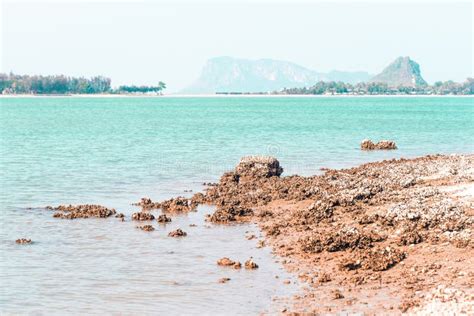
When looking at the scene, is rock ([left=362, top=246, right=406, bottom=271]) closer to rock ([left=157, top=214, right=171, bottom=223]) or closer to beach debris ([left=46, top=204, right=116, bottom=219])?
rock ([left=157, top=214, right=171, bottom=223])

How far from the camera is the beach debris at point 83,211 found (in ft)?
88.2

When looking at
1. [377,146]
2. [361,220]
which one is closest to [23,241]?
[361,220]

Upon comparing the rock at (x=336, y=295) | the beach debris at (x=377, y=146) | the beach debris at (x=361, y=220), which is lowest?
the beach debris at (x=377, y=146)

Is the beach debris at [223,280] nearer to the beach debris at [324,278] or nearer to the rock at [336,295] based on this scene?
the beach debris at [324,278]

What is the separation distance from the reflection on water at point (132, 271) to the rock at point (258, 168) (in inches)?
372

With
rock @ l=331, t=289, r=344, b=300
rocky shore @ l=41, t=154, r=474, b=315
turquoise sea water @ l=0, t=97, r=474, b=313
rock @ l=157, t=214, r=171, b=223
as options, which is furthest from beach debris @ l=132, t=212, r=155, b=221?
rock @ l=331, t=289, r=344, b=300

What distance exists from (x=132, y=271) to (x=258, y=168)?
53.9 feet

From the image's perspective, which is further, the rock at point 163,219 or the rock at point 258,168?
Answer: the rock at point 258,168

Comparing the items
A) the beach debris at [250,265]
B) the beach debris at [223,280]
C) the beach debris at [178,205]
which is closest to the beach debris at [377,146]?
the beach debris at [178,205]

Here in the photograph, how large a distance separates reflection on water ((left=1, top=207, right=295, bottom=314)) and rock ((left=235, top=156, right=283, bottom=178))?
31.0 ft

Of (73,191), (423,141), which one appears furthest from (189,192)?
(423,141)

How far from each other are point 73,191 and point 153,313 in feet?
61.7

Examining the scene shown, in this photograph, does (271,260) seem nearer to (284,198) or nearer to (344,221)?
(344,221)

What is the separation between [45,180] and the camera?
37.6 m
